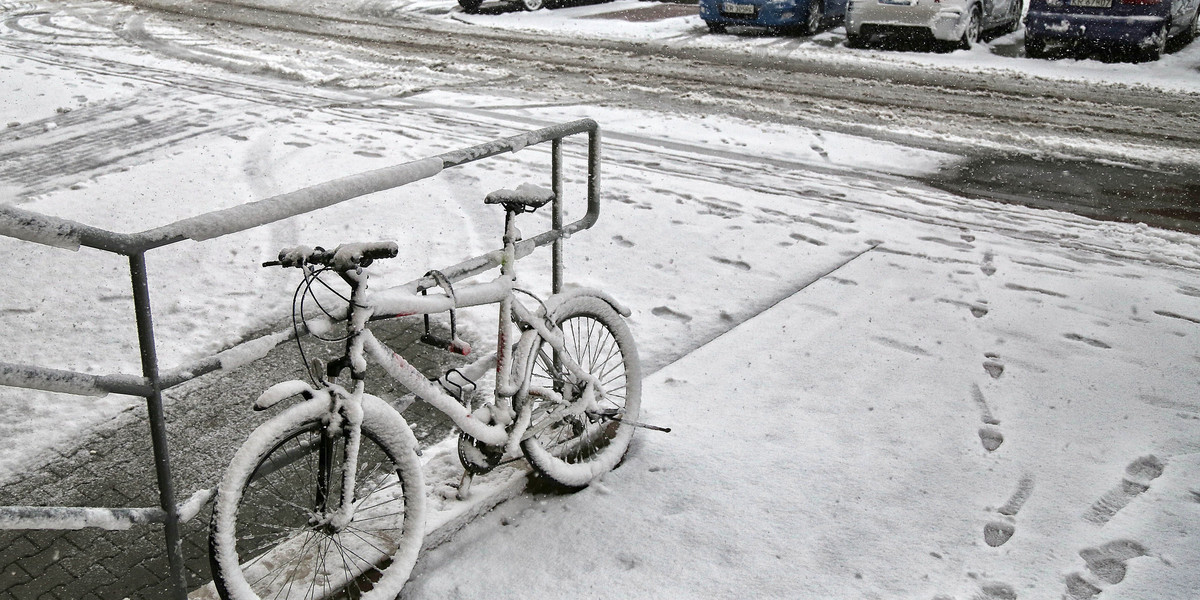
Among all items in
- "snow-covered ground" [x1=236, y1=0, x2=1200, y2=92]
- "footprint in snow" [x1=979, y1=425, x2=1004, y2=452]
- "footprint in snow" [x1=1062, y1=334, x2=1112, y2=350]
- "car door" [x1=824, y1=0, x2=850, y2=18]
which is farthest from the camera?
"car door" [x1=824, y1=0, x2=850, y2=18]

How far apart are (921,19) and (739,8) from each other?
9.50ft

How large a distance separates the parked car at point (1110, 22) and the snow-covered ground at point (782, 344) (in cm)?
597

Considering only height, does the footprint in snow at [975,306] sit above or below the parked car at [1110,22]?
below

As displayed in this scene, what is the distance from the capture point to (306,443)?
2.88 m

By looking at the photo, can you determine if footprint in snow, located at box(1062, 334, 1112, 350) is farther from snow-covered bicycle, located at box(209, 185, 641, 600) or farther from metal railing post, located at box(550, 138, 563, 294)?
metal railing post, located at box(550, 138, 563, 294)

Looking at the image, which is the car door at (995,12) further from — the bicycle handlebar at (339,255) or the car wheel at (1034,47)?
the bicycle handlebar at (339,255)

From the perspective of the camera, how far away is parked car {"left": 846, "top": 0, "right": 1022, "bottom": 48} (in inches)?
541

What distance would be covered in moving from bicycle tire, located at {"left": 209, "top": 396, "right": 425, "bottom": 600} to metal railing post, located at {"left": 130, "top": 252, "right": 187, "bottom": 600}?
104 millimetres

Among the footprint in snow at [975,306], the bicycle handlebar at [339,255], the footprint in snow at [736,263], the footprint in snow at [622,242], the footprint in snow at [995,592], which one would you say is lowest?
the footprint in snow at [995,592]

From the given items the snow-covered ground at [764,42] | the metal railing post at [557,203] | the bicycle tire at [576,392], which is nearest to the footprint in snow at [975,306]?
the bicycle tire at [576,392]

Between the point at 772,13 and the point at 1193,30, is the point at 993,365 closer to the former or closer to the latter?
the point at 772,13

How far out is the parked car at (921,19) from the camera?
13.7 metres

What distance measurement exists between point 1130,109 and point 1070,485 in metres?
8.68

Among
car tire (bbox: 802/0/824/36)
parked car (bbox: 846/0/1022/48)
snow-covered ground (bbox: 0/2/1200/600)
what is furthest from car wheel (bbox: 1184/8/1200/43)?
snow-covered ground (bbox: 0/2/1200/600)
